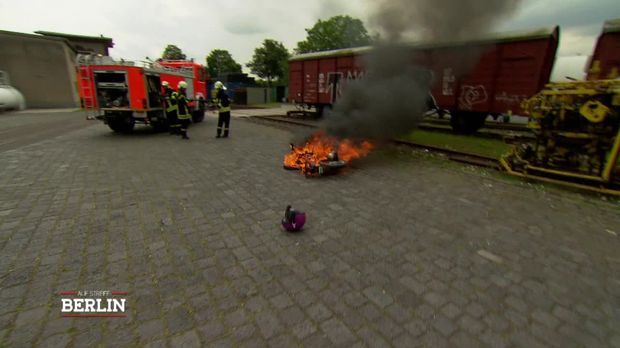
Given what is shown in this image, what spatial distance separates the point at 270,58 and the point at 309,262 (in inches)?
2209

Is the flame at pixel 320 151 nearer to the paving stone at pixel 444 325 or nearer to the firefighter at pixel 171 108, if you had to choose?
the paving stone at pixel 444 325

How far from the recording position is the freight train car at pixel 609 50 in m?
7.59

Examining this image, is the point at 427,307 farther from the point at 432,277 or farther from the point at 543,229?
the point at 543,229

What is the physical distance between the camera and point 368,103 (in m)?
6.95

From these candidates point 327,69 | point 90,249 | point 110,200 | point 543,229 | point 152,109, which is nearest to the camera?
point 90,249

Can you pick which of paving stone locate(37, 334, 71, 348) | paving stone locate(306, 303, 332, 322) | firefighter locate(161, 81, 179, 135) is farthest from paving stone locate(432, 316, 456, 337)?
firefighter locate(161, 81, 179, 135)

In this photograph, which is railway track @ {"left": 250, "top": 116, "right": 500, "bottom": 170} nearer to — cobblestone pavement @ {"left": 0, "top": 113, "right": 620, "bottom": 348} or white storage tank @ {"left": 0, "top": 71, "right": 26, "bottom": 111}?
cobblestone pavement @ {"left": 0, "top": 113, "right": 620, "bottom": 348}

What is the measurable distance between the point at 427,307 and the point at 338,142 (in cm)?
497

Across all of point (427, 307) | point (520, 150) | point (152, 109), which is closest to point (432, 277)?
point (427, 307)

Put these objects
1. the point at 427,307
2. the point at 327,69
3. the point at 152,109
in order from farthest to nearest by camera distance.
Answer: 1. the point at 327,69
2. the point at 152,109
3. the point at 427,307

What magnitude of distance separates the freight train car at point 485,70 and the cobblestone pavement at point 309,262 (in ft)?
18.4

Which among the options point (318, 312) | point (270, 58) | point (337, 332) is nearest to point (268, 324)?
point (318, 312)

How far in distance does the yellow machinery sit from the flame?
10.5 feet

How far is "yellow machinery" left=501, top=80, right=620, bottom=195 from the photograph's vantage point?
4578mm
